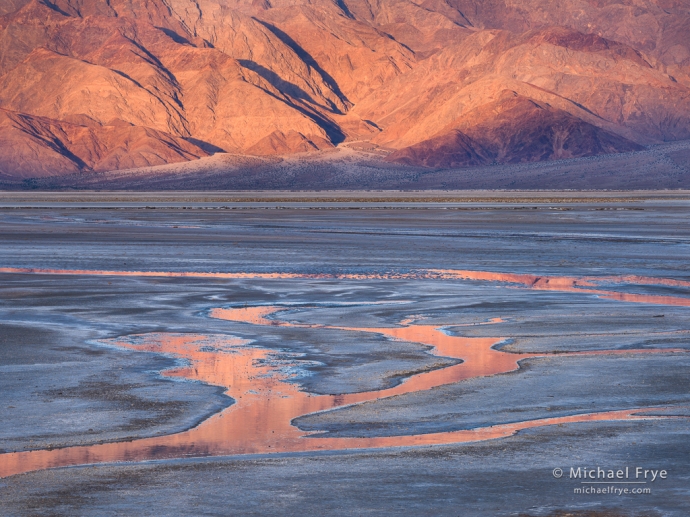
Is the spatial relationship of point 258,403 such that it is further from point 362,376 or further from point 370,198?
point 370,198

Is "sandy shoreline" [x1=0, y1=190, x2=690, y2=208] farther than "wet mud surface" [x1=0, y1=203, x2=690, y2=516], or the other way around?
"sandy shoreline" [x1=0, y1=190, x2=690, y2=208]

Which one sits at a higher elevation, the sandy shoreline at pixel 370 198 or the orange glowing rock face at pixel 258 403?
the orange glowing rock face at pixel 258 403

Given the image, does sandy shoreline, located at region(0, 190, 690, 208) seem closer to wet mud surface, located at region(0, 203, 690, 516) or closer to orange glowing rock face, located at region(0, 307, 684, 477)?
wet mud surface, located at region(0, 203, 690, 516)

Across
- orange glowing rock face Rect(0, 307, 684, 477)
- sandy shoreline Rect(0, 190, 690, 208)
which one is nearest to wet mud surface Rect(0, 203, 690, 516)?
orange glowing rock face Rect(0, 307, 684, 477)

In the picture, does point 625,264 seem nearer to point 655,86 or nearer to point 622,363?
point 622,363

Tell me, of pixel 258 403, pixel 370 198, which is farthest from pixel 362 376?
pixel 370 198

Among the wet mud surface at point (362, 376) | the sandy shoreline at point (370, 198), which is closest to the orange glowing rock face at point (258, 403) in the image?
the wet mud surface at point (362, 376)

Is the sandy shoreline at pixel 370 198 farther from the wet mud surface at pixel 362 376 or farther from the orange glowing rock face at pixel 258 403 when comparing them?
the orange glowing rock face at pixel 258 403
